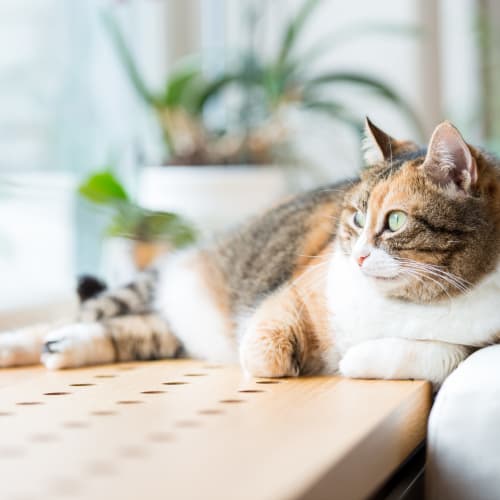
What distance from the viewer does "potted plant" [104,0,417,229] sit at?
2.13 meters

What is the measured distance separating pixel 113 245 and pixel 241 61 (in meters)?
0.73

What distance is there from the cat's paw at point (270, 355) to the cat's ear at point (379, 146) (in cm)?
29

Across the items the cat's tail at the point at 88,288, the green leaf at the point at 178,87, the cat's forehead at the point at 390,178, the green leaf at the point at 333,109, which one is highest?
the green leaf at the point at 178,87

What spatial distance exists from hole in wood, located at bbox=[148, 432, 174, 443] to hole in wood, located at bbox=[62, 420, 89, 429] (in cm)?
9

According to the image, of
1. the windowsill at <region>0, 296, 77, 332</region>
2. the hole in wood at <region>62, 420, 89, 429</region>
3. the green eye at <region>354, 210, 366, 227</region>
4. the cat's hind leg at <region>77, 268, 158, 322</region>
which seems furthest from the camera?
the windowsill at <region>0, 296, 77, 332</region>

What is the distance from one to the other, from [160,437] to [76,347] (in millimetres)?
539

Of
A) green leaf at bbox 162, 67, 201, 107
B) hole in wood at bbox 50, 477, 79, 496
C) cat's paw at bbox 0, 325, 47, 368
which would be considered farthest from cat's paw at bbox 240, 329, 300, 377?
green leaf at bbox 162, 67, 201, 107

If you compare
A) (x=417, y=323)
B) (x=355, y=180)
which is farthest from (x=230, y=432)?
(x=355, y=180)

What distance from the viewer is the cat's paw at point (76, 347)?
135 cm

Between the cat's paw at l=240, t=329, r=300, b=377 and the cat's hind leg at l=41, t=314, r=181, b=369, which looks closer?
the cat's paw at l=240, t=329, r=300, b=377

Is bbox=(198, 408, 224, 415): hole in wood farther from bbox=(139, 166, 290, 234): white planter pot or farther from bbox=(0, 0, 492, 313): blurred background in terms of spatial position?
bbox=(139, 166, 290, 234): white planter pot

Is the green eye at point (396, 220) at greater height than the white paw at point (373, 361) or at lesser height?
greater

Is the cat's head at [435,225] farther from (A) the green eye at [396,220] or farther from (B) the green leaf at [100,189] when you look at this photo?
(B) the green leaf at [100,189]

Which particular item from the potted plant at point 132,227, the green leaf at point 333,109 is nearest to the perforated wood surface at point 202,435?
the potted plant at point 132,227
